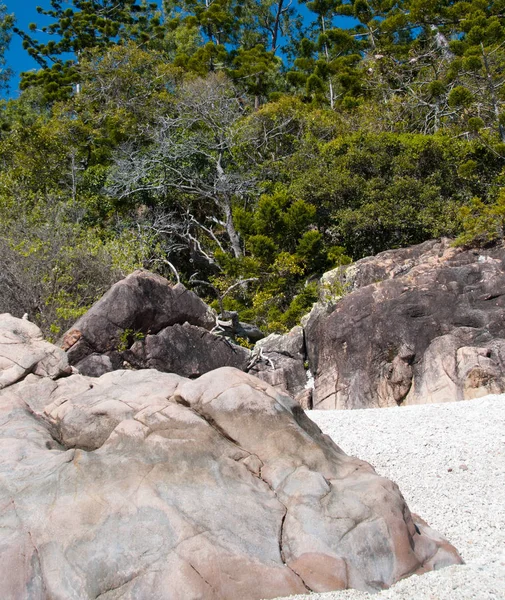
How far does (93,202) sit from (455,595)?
18.1 metres

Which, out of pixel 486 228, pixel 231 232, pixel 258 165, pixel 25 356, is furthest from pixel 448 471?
pixel 258 165

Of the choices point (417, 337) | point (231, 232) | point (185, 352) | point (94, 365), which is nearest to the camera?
point (417, 337)

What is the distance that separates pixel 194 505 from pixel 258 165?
16504 mm

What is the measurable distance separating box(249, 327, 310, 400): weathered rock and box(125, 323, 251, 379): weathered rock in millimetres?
432

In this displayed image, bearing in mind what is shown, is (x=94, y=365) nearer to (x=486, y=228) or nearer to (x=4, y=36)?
(x=486, y=228)

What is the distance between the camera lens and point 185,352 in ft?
40.3

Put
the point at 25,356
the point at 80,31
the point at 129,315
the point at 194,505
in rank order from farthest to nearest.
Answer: the point at 80,31 → the point at 129,315 → the point at 25,356 → the point at 194,505

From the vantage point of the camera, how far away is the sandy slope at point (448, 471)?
4.43 meters

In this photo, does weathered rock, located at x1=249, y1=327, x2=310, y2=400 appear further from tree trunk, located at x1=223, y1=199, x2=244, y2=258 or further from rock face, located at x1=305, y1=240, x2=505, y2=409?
tree trunk, located at x1=223, y1=199, x2=244, y2=258

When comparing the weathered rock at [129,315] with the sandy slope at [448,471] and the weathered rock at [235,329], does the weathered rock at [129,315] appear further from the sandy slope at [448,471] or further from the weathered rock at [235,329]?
the sandy slope at [448,471]

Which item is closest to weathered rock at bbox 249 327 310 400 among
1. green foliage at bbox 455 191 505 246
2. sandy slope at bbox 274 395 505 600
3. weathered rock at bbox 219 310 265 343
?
weathered rock at bbox 219 310 265 343

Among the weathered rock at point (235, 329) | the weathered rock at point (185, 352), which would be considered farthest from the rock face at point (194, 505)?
the weathered rock at point (235, 329)

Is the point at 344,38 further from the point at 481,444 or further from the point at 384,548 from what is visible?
the point at 384,548

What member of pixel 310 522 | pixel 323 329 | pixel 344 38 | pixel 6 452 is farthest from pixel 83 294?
pixel 344 38
